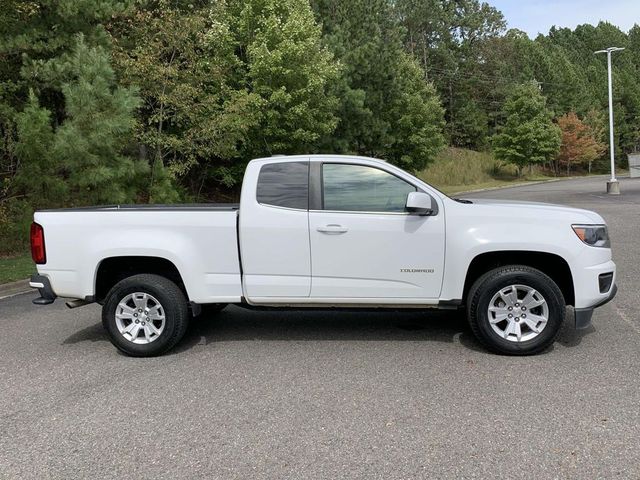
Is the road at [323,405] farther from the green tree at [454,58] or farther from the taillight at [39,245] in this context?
the green tree at [454,58]

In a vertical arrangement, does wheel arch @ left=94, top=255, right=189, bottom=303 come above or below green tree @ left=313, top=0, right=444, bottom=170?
below

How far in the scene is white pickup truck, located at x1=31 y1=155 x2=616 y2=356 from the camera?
5.14 meters

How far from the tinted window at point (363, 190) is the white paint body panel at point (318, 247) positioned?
0.27 ft

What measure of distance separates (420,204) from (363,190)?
593 millimetres

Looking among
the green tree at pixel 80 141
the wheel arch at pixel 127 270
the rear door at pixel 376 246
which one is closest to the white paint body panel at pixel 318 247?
the rear door at pixel 376 246

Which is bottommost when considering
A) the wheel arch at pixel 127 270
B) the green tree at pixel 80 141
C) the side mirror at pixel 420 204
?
the wheel arch at pixel 127 270

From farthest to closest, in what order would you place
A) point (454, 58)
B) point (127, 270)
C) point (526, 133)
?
point (454, 58) < point (526, 133) < point (127, 270)

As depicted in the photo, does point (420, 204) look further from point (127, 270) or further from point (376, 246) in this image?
point (127, 270)

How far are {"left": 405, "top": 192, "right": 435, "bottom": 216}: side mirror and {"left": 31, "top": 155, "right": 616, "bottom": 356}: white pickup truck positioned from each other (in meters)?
0.01

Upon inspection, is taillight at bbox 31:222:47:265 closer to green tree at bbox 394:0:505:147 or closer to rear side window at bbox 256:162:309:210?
rear side window at bbox 256:162:309:210

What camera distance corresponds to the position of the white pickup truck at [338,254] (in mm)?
5141

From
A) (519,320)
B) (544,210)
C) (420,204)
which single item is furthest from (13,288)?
(544,210)

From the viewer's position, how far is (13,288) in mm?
9305

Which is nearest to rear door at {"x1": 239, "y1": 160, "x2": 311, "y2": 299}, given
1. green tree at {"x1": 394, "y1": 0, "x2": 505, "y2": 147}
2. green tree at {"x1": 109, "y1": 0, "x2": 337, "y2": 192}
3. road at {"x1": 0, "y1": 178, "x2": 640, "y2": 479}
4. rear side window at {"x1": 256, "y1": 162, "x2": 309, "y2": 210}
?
rear side window at {"x1": 256, "y1": 162, "x2": 309, "y2": 210}
